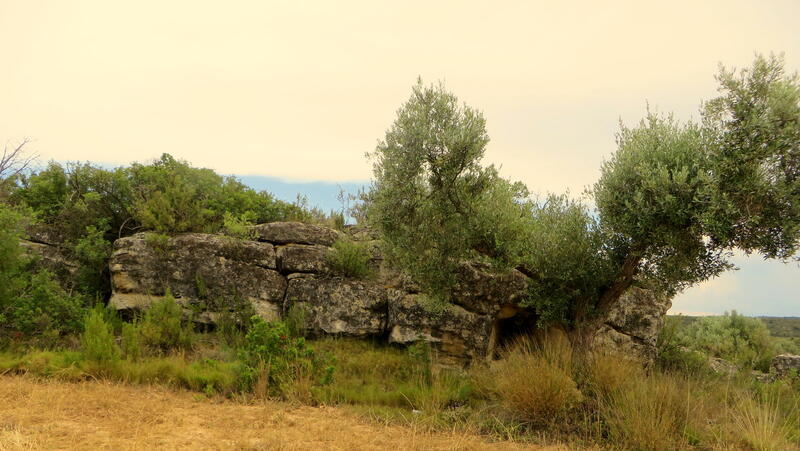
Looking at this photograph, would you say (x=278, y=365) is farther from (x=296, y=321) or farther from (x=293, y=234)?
(x=293, y=234)

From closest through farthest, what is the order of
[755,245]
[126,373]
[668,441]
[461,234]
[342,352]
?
1. [668,441]
2. [755,245]
3. [126,373]
4. [461,234]
5. [342,352]

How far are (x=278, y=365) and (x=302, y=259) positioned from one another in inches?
215

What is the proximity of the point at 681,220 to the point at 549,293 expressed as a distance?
A: 390 cm

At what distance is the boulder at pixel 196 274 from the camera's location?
619 inches

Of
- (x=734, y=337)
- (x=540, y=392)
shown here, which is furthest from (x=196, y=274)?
(x=734, y=337)

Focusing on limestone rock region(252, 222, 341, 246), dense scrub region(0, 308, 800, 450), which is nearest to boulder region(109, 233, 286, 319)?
limestone rock region(252, 222, 341, 246)

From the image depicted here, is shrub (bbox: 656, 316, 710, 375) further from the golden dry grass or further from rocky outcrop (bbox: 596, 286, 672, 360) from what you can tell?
the golden dry grass

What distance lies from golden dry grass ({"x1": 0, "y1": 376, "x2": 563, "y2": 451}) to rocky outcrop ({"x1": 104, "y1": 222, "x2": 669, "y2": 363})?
15.4ft

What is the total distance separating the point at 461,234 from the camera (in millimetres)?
12812

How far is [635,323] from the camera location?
51.2 ft

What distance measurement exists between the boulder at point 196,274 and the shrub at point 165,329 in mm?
1183

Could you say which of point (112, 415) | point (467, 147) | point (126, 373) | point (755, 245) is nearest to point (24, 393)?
point (126, 373)

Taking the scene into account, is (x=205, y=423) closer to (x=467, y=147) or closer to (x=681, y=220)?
(x=467, y=147)

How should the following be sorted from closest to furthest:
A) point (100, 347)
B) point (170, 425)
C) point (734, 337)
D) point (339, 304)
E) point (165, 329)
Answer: point (170, 425) → point (100, 347) → point (165, 329) → point (339, 304) → point (734, 337)
